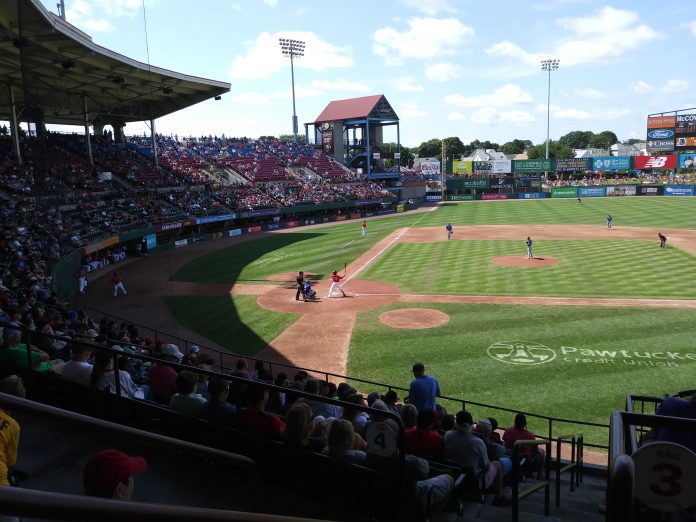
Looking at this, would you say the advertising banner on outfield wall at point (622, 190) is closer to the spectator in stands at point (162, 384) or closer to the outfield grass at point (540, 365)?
the outfield grass at point (540, 365)

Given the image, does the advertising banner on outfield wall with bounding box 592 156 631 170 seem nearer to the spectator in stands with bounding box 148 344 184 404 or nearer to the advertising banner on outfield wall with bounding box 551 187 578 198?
the advertising banner on outfield wall with bounding box 551 187 578 198

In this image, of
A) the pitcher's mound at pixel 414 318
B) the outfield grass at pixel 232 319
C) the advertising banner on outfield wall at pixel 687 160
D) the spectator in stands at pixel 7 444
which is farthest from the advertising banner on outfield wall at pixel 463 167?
the spectator in stands at pixel 7 444

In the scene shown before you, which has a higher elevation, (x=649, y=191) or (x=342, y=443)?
(x=649, y=191)

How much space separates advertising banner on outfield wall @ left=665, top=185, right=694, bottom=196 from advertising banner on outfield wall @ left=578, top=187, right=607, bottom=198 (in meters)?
8.46

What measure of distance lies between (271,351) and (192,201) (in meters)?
36.4

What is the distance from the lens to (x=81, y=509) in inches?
59.9

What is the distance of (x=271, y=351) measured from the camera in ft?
61.9

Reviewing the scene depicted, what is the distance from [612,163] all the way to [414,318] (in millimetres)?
84562

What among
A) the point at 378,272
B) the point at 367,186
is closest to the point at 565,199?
the point at 367,186

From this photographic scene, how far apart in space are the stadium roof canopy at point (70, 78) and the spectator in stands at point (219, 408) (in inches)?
536

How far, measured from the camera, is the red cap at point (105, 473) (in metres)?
2.75

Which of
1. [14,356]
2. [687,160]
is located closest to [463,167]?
[687,160]

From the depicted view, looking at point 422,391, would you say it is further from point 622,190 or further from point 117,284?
point 622,190

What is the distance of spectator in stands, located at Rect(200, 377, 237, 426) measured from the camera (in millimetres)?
5480
